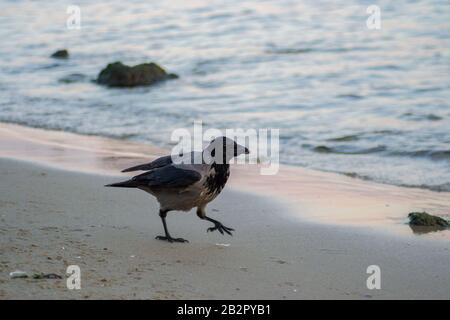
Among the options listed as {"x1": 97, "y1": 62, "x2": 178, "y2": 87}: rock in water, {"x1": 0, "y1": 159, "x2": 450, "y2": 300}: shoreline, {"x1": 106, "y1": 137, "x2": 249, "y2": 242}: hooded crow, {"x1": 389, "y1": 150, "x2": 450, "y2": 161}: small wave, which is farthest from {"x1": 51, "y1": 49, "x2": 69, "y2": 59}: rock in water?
{"x1": 106, "y1": 137, "x2": 249, "y2": 242}: hooded crow

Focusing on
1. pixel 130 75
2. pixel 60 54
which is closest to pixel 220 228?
pixel 130 75

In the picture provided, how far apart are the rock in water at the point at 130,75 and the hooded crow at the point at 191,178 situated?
9.81 meters

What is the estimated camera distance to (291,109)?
508 inches

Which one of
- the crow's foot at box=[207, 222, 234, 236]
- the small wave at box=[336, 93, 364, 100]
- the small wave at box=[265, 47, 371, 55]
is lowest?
the crow's foot at box=[207, 222, 234, 236]

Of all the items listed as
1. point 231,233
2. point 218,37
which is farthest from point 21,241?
point 218,37

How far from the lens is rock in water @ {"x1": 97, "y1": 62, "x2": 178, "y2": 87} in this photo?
15.7 meters

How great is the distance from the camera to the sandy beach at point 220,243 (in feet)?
16.1

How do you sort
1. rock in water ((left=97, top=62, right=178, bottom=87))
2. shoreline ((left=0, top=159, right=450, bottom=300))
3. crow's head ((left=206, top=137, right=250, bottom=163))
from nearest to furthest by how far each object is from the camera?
shoreline ((left=0, top=159, right=450, bottom=300)), crow's head ((left=206, top=137, right=250, bottom=163)), rock in water ((left=97, top=62, right=178, bottom=87))

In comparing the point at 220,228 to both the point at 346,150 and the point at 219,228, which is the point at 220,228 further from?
the point at 346,150

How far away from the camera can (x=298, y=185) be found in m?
8.45

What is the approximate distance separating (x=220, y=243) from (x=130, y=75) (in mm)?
10082

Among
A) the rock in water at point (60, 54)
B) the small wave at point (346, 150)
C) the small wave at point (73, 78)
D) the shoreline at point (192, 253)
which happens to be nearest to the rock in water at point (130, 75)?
the small wave at point (73, 78)

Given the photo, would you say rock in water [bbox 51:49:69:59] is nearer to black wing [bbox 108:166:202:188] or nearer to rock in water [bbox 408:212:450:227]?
black wing [bbox 108:166:202:188]

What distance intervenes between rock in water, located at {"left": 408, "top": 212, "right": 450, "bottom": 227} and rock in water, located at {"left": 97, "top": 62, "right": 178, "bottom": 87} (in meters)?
9.76
